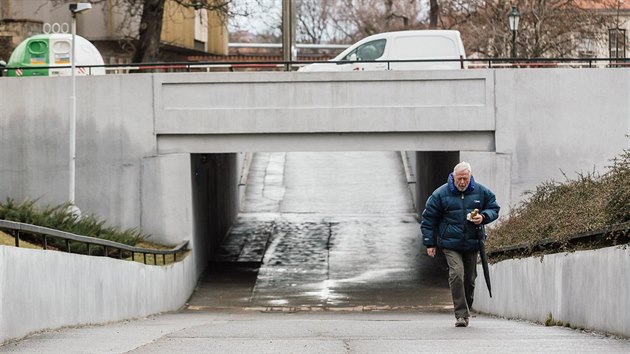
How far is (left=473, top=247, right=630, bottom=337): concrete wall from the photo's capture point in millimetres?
11555

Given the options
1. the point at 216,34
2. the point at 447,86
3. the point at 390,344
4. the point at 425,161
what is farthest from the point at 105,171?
the point at 216,34

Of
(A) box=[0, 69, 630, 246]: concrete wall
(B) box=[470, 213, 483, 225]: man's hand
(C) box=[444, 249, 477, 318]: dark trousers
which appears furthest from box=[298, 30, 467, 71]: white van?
(B) box=[470, 213, 483, 225]: man's hand

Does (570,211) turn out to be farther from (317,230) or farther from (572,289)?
(317,230)

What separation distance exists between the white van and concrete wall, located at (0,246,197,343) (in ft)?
35.8

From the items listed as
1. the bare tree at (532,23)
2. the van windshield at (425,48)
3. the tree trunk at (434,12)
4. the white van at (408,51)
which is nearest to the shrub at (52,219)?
the white van at (408,51)

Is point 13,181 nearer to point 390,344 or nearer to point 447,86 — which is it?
point 447,86

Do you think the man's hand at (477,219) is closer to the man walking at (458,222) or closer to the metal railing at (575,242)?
the man walking at (458,222)

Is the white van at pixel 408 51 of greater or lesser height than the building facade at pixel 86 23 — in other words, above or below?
below

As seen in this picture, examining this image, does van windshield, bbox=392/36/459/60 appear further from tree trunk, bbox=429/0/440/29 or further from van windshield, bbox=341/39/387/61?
tree trunk, bbox=429/0/440/29

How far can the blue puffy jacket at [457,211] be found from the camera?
1321cm

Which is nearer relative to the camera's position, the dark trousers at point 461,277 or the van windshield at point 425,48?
the dark trousers at point 461,277

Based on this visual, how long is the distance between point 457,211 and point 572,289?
155cm

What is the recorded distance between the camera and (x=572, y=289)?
13.5 meters

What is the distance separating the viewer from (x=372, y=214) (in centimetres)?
Result: 4334
